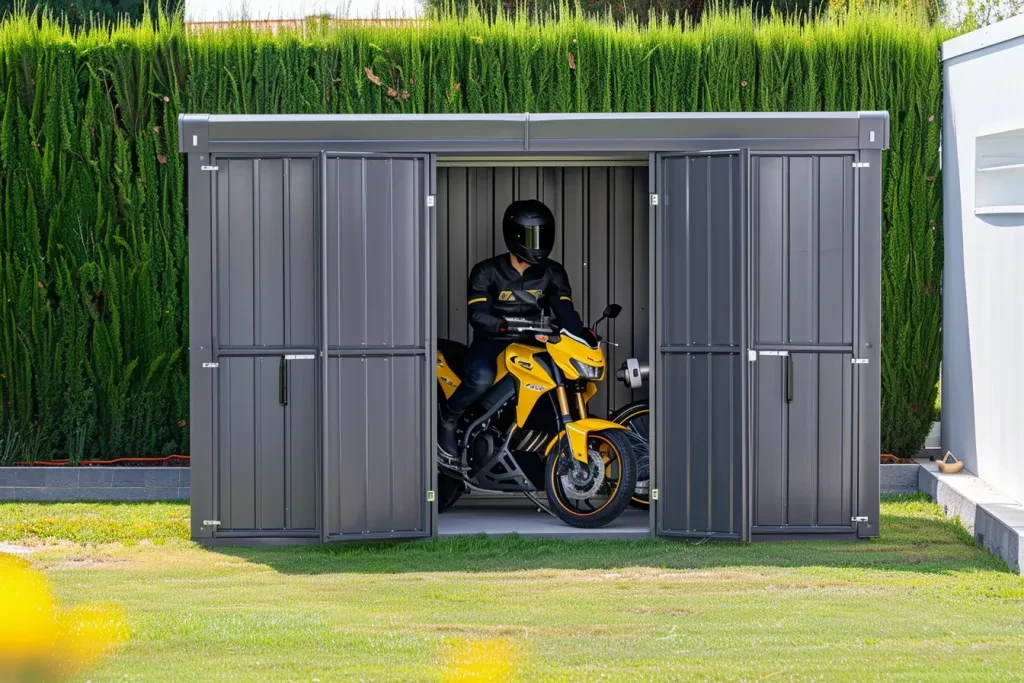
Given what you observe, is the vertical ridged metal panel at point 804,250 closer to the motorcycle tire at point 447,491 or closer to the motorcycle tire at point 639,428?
the motorcycle tire at point 639,428

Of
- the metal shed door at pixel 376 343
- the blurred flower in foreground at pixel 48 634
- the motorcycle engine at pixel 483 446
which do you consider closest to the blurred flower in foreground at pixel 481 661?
the blurred flower in foreground at pixel 48 634

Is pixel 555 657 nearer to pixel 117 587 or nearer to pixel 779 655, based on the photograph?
pixel 779 655

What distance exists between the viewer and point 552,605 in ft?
19.2

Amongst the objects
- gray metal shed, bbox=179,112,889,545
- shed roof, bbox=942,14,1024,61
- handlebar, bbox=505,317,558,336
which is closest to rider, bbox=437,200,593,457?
handlebar, bbox=505,317,558,336

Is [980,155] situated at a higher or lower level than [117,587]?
higher

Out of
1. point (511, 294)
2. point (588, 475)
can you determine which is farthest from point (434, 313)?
point (588, 475)

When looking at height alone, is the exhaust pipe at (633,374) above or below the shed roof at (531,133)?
below

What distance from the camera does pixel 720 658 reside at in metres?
4.89

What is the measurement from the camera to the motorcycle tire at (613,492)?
747cm

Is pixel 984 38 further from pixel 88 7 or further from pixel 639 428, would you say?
pixel 88 7

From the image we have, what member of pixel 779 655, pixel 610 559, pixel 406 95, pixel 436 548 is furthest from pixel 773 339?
pixel 406 95

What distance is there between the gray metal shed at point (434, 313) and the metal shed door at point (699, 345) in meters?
0.01

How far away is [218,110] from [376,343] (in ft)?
9.33

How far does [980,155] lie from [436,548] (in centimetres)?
396
